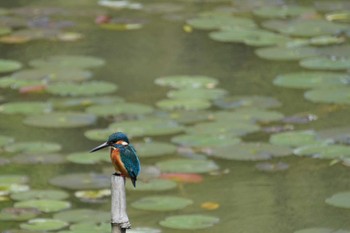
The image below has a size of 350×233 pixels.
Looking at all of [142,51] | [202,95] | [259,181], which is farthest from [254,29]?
[259,181]

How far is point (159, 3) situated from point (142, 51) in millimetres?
1157

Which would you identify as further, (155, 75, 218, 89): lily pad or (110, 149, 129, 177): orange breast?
(155, 75, 218, 89): lily pad

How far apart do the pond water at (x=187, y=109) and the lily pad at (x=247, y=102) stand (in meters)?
0.01

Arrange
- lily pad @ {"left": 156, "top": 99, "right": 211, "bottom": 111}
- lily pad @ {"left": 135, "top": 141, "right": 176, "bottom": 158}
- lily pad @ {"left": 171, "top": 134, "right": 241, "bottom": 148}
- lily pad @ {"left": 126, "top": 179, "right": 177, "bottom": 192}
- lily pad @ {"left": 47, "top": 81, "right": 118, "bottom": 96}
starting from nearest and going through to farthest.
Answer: lily pad @ {"left": 126, "top": 179, "right": 177, "bottom": 192} < lily pad @ {"left": 135, "top": 141, "right": 176, "bottom": 158} < lily pad @ {"left": 171, "top": 134, "right": 241, "bottom": 148} < lily pad @ {"left": 156, "top": 99, "right": 211, "bottom": 111} < lily pad @ {"left": 47, "top": 81, "right": 118, "bottom": 96}

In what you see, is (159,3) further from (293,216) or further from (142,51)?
(293,216)

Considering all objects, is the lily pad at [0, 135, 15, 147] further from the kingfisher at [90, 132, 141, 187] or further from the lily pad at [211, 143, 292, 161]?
the kingfisher at [90, 132, 141, 187]

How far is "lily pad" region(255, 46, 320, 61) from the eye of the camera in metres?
8.38

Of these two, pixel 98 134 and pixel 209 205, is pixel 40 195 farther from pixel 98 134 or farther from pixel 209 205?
pixel 98 134

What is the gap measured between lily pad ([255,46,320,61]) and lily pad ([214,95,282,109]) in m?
0.70

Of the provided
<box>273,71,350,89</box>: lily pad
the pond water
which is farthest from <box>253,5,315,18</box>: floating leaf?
<box>273,71,350,89</box>: lily pad

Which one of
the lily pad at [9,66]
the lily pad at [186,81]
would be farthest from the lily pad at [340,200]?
the lily pad at [9,66]

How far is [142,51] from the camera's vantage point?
8773 mm

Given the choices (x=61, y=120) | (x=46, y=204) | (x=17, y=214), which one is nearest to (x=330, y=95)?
(x=61, y=120)

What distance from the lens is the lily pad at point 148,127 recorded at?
23.4 feet
